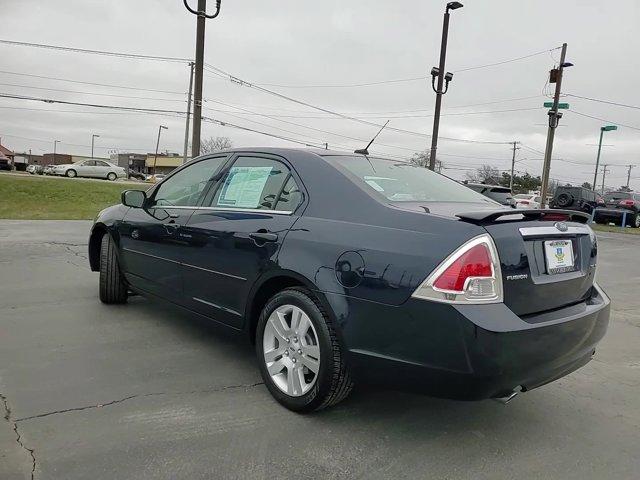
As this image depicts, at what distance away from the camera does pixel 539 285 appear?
2654mm

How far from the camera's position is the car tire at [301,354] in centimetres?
281

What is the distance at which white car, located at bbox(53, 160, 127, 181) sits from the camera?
3806cm

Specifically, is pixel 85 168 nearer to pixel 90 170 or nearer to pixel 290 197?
pixel 90 170

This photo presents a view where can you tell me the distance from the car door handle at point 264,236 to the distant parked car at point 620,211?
2264 centimetres

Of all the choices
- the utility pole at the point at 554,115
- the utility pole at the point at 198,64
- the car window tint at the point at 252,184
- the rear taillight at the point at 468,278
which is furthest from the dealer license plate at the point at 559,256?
the utility pole at the point at 554,115

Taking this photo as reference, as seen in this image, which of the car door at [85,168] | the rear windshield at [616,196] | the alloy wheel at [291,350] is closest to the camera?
the alloy wheel at [291,350]

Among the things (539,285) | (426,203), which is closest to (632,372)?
(539,285)

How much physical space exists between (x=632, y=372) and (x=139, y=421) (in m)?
3.64

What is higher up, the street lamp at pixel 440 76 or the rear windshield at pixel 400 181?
the street lamp at pixel 440 76

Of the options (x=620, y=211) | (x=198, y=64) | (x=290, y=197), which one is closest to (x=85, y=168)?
(x=198, y=64)

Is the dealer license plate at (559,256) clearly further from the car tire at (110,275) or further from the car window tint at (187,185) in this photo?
the car tire at (110,275)

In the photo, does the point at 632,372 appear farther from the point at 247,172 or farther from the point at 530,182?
the point at 530,182

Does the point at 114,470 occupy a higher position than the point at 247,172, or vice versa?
the point at 247,172

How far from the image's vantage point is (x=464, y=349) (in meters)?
2.38
